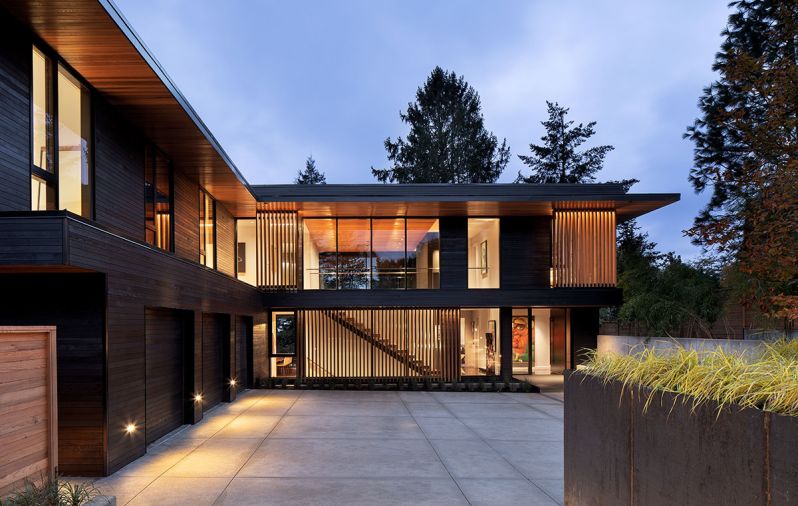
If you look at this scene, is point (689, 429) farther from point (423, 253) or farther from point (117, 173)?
point (423, 253)

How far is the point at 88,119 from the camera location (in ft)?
28.0

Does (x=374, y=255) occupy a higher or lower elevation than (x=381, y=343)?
higher

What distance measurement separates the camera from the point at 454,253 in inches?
686

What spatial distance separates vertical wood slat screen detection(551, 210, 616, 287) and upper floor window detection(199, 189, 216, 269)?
30.5ft

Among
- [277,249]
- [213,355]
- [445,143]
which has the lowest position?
[213,355]

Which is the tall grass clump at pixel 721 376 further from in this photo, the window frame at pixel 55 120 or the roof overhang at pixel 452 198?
the roof overhang at pixel 452 198

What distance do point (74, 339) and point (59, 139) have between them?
2.80 m

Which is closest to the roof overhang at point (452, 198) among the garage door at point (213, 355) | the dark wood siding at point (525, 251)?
the dark wood siding at point (525, 251)

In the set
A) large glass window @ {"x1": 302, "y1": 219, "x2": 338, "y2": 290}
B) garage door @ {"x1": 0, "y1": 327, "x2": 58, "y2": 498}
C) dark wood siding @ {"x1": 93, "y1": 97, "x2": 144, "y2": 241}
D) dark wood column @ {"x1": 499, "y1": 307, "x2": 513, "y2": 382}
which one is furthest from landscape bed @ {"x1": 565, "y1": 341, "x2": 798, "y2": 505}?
large glass window @ {"x1": 302, "y1": 219, "x2": 338, "y2": 290}

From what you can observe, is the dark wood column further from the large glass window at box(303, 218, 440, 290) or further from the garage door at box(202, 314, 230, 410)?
the garage door at box(202, 314, 230, 410)

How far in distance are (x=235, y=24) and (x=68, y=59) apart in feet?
585

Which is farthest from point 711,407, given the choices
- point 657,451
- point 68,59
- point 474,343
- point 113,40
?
point 474,343

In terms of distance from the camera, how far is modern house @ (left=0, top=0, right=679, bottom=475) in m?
7.18

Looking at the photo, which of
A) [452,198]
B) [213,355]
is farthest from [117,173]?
[452,198]
